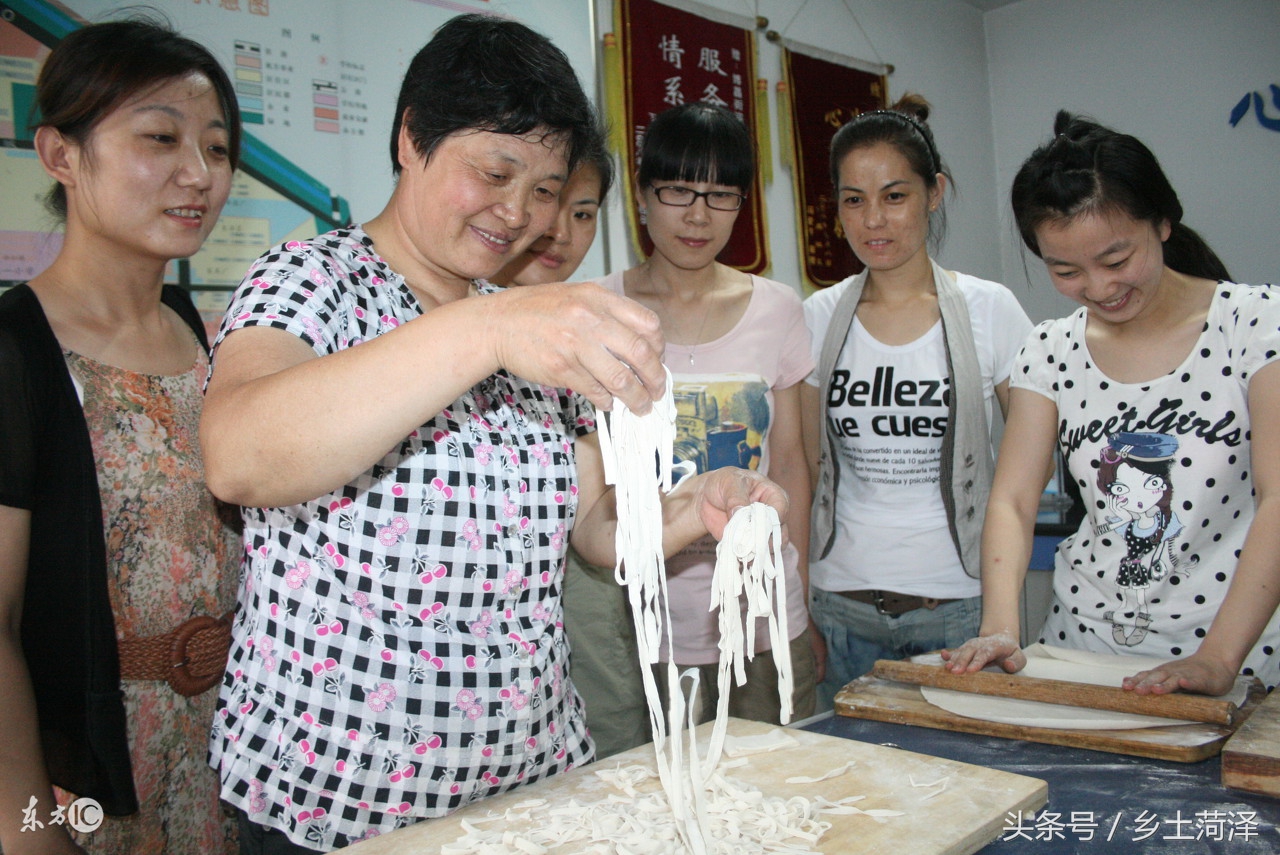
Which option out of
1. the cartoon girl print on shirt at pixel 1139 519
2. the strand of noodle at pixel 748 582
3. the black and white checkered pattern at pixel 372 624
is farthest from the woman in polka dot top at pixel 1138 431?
the black and white checkered pattern at pixel 372 624

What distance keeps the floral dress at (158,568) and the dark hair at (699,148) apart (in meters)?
1.20

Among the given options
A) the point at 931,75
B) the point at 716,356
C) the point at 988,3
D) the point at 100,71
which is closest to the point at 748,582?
the point at 716,356

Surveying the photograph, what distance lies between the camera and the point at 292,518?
111 cm

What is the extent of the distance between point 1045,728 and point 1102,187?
1041mm

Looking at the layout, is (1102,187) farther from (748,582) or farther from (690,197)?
(748,582)

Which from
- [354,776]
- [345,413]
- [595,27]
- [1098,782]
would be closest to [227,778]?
[354,776]

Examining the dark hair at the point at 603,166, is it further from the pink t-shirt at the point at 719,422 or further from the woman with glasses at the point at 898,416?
the woman with glasses at the point at 898,416

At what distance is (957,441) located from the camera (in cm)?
221

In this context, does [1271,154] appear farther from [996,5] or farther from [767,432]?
[767,432]

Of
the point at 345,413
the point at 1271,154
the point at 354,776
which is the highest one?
the point at 1271,154

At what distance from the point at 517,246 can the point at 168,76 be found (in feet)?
2.49

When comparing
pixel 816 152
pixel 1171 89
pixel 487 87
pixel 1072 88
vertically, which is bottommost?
pixel 487 87

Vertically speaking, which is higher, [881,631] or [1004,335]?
[1004,335]

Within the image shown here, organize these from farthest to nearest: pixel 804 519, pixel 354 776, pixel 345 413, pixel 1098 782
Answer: pixel 804 519
pixel 1098 782
pixel 354 776
pixel 345 413
